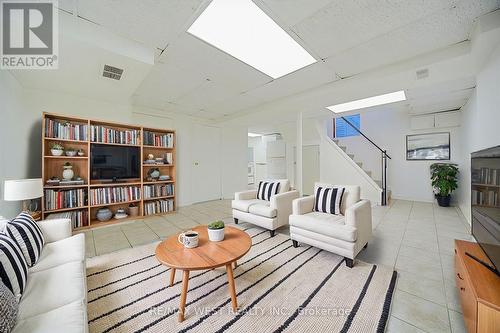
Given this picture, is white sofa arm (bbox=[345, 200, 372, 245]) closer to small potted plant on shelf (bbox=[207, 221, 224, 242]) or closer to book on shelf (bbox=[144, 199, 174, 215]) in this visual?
small potted plant on shelf (bbox=[207, 221, 224, 242])

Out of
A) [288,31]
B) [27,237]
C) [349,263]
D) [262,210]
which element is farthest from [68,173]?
[349,263]

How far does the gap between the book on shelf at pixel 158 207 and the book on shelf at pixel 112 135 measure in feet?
4.19

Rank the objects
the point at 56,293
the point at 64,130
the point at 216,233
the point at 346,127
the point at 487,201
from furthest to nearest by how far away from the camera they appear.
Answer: the point at 346,127 < the point at 64,130 < the point at 216,233 < the point at 487,201 < the point at 56,293

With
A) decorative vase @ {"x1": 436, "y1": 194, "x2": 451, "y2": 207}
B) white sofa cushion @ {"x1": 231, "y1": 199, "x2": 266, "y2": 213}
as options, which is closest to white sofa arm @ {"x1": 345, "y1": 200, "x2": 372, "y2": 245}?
white sofa cushion @ {"x1": 231, "y1": 199, "x2": 266, "y2": 213}

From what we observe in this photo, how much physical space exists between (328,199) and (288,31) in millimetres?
2025

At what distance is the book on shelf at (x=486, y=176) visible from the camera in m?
1.25

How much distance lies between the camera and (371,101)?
3.73 metres

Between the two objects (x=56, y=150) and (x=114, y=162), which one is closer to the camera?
(x=56, y=150)

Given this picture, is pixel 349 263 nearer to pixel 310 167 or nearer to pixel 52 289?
pixel 52 289

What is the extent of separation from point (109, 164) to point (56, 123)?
3.04 ft

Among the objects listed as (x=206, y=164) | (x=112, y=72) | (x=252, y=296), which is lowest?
(x=252, y=296)

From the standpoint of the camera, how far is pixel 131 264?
6.72ft


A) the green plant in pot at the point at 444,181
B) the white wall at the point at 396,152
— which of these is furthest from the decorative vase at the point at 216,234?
the green plant in pot at the point at 444,181

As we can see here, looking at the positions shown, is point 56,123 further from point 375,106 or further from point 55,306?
point 375,106
